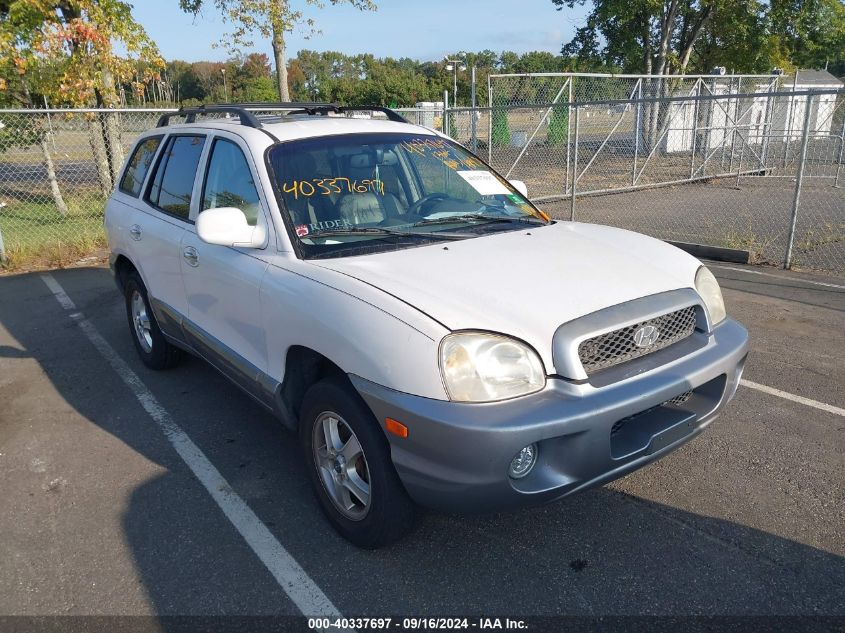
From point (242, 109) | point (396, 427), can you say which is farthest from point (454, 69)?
point (396, 427)

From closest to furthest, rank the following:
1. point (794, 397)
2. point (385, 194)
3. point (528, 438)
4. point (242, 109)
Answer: point (528, 438) < point (385, 194) < point (242, 109) < point (794, 397)

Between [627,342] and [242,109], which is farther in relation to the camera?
[242,109]

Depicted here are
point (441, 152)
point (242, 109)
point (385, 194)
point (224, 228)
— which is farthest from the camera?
point (441, 152)

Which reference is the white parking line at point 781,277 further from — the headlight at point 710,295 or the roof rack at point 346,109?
the roof rack at point 346,109

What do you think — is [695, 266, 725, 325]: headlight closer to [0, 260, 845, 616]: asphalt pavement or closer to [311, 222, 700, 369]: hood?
[311, 222, 700, 369]: hood

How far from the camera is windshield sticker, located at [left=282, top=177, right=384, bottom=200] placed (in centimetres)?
336

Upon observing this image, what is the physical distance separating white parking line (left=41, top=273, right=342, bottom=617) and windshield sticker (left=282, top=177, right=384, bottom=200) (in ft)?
5.23

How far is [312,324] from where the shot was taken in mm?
2820

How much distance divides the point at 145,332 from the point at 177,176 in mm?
1495

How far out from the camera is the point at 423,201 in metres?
3.73

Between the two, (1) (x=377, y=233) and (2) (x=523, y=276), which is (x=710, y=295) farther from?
(1) (x=377, y=233)

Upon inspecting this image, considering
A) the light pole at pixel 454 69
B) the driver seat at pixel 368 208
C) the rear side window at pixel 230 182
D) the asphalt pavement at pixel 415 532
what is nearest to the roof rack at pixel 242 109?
the rear side window at pixel 230 182

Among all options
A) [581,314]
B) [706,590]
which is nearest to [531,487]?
[581,314]

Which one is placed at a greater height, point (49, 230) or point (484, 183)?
point (484, 183)
